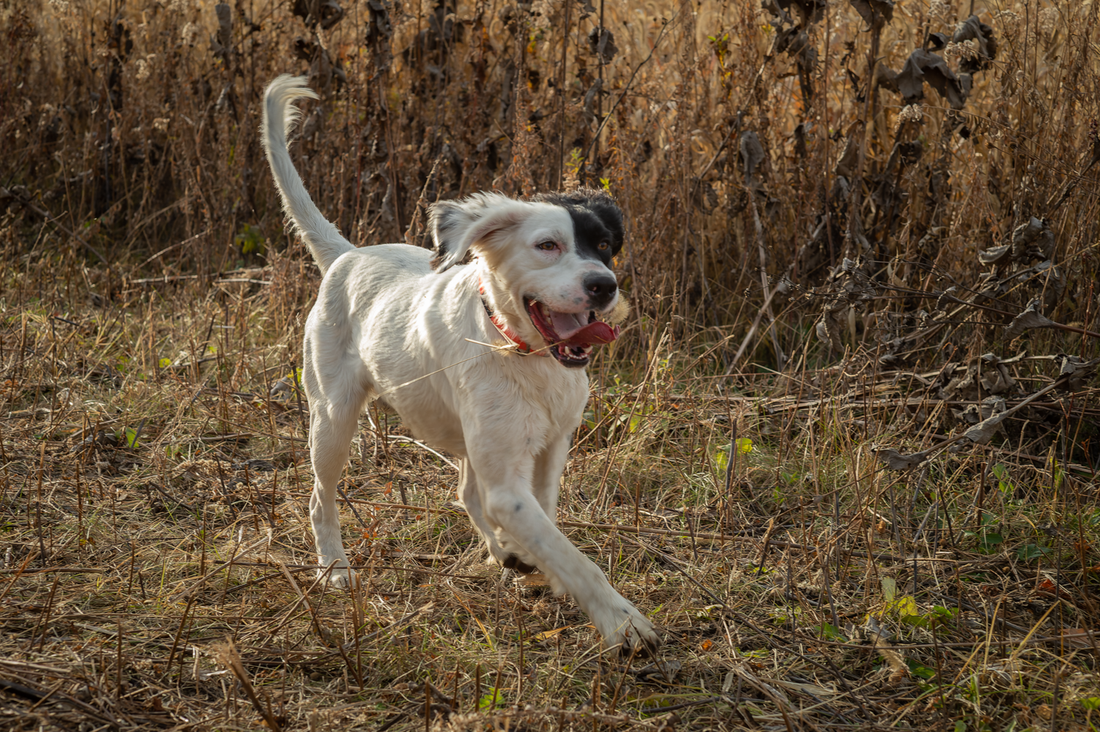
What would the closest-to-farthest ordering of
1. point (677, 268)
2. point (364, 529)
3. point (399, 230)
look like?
point (364, 529)
point (677, 268)
point (399, 230)

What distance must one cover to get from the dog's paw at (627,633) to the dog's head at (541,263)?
2.17 feet

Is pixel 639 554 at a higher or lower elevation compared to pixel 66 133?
lower

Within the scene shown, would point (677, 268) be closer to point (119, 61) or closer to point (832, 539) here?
point (832, 539)

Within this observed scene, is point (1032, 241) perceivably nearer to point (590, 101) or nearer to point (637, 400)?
point (637, 400)

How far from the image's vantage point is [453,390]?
2.73 m

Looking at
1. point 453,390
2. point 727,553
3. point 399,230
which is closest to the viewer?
point 453,390

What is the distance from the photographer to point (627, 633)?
2219mm

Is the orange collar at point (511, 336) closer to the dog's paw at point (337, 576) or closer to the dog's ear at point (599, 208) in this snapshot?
the dog's ear at point (599, 208)

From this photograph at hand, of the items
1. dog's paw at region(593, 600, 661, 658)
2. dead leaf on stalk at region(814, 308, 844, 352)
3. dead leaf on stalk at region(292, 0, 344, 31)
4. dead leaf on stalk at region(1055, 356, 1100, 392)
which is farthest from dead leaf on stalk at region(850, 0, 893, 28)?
dog's paw at region(593, 600, 661, 658)

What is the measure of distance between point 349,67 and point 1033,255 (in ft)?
15.0

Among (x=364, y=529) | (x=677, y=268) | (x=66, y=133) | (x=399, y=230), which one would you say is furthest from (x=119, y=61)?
(x=364, y=529)

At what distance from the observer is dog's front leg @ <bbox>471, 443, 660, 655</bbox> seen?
225cm

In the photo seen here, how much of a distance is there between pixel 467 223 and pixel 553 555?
3.17 ft

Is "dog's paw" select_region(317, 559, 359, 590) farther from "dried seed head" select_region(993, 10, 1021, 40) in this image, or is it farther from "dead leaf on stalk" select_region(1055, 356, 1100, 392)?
"dried seed head" select_region(993, 10, 1021, 40)
